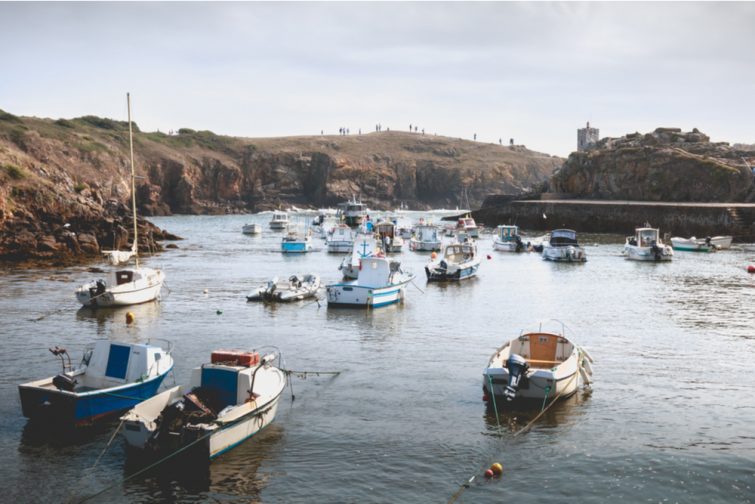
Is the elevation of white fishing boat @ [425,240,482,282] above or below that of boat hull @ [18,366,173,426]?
above

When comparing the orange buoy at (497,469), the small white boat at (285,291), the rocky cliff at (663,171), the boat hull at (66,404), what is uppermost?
the rocky cliff at (663,171)

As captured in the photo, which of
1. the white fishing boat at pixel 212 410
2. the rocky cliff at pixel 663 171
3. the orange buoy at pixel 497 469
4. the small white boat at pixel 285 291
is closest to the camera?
the white fishing boat at pixel 212 410

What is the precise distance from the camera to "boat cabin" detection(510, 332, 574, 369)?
22.4m

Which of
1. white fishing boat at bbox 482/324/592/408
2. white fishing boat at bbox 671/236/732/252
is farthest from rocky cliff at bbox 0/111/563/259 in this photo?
white fishing boat at bbox 671/236/732/252

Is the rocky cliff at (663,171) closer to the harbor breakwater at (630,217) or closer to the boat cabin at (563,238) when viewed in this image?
the harbor breakwater at (630,217)

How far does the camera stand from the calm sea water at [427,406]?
1526 cm

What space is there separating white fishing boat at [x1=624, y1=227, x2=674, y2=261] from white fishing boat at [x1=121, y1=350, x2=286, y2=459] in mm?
50126

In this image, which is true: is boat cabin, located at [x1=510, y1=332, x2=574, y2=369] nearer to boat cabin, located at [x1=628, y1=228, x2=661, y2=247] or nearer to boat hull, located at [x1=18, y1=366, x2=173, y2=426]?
boat hull, located at [x1=18, y1=366, x2=173, y2=426]

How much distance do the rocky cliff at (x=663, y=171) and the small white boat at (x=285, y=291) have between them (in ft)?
264

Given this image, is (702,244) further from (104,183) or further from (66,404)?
(104,183)

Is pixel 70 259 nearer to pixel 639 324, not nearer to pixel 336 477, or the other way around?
pixel 639 324

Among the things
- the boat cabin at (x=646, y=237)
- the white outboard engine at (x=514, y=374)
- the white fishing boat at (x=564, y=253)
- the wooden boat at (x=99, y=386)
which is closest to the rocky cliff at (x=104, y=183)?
the white fishing boat at (x=564, y=253)

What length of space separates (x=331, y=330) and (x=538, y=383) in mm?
13210

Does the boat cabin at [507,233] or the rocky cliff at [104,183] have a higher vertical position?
the rocky cliff at [104,183]
